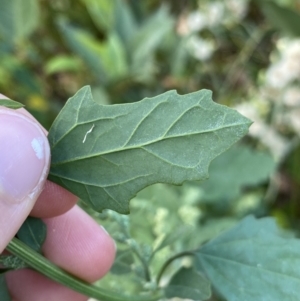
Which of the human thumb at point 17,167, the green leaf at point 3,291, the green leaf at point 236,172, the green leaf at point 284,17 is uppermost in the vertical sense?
the human thumb at point 17,167

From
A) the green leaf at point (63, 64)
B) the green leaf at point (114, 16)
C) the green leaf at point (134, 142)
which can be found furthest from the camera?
the green leaf at point (114, 16)

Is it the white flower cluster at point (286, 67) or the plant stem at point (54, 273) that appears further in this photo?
the white flower cluster at point (286, 67)

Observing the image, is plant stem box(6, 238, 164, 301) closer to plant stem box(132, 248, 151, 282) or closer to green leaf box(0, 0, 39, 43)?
plant stem box(132, 248, 151, 282)

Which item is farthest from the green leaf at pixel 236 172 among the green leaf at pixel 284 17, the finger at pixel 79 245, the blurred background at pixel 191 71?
the finger at pixel 79 245

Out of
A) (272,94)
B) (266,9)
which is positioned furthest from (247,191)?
(266,9)

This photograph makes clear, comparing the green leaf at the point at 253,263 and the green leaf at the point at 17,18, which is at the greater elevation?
the green leaf at the point at 17,18

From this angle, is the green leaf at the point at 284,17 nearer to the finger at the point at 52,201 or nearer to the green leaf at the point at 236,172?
the green leaf at the point at 236,172

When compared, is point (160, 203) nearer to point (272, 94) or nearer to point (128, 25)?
point (272, 94)

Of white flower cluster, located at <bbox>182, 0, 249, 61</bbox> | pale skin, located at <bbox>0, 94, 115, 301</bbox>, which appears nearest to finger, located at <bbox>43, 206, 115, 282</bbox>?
pale skin, located at <bbox>0, 94, 115, 301</bbox>
